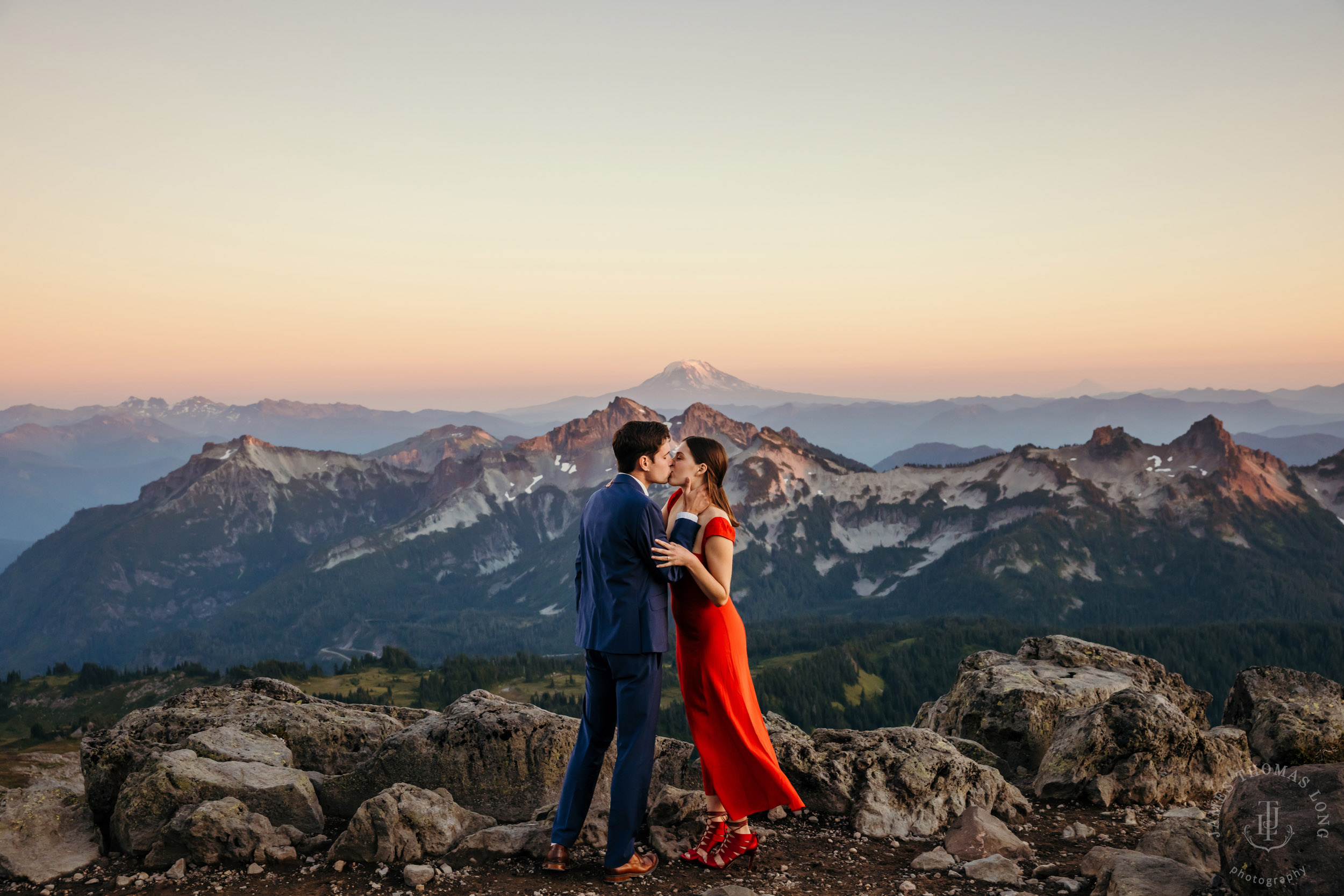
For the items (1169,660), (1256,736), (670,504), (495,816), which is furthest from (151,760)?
(1169,660)

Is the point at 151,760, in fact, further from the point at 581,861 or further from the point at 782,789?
the point at 782,789

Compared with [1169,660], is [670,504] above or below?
above

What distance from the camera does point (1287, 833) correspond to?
8109 mm

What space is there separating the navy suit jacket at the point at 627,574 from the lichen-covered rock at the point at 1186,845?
23.6ft

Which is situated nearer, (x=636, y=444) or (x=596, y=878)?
(x=636, y=444)

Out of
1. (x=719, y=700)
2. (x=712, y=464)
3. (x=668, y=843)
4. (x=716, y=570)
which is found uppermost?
(x=712, y=464)

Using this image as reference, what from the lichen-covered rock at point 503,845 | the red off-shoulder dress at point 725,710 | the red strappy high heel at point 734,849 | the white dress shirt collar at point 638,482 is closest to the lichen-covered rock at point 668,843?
the red strappy high heel at point 734,849

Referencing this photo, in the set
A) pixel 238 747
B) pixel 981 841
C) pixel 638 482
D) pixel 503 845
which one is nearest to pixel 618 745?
pixel 503 845

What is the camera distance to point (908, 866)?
11.0 m

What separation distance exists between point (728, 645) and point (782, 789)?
2.12m

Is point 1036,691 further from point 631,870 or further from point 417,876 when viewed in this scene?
point 417,876

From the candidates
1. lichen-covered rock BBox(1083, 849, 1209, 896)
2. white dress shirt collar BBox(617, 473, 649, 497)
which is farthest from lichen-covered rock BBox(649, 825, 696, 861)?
lichen-covered rock BBox(1083, 849, 1209, 896)

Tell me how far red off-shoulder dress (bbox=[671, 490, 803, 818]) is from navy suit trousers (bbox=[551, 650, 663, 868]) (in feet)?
2.00

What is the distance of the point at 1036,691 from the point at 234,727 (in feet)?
55.1
